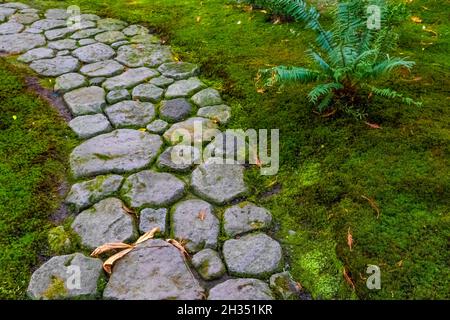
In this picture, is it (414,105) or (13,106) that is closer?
(414,105)

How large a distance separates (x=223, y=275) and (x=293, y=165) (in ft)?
3.57


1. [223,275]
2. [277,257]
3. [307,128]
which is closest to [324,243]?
[277,257]

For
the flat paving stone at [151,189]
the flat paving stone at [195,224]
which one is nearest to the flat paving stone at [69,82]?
the flat paving stone at [151,189]

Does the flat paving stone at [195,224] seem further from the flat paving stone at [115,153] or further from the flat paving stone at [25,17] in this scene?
the flat paving stone at [25,17]

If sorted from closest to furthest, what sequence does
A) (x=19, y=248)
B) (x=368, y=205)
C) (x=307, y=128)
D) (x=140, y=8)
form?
(x=19, y=248)
(x=368, y=205)
(x=307, y=128)
(x=140, y=8)

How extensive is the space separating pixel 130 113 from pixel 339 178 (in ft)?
6.25

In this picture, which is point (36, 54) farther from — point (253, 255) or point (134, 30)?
point (253, 255)

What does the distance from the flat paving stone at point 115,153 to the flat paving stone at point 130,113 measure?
0.44 feet

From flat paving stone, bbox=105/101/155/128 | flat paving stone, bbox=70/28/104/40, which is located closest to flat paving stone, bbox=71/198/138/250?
flat paving stone, bbox=105/101/155/128

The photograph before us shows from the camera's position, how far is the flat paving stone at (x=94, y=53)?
186 inches

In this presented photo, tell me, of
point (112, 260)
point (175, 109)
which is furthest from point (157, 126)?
point (112, 260)

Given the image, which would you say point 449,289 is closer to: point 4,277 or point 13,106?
point 4,277

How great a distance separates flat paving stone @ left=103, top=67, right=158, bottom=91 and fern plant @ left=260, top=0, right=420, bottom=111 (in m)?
1.44

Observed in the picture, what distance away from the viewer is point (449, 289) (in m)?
2.20
